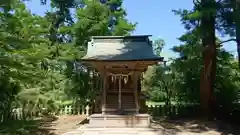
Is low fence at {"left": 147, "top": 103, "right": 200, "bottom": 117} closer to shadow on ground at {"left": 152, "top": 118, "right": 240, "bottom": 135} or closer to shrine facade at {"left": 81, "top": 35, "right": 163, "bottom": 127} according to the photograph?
shrine facade at {"left": 81, "top": 35, "right": 163, "bottom": 127}

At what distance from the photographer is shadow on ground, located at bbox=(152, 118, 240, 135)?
1223cm

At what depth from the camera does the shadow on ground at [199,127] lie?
12227 mm

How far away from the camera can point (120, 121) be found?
12805 mm

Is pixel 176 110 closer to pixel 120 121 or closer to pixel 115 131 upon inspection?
pixel 120 121

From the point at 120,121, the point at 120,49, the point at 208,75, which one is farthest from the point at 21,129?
the point at 208,75

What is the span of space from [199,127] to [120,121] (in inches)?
140

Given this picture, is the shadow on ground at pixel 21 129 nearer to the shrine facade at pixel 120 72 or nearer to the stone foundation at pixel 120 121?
the stone foundation at pixel 120 121

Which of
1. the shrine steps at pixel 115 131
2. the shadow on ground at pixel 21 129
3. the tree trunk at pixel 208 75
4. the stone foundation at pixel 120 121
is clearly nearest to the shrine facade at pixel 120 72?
the stone foundation at pixel 120 121

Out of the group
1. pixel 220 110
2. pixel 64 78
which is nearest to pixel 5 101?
pixel 64 78

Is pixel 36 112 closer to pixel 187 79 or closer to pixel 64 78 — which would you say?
pixel 64 78

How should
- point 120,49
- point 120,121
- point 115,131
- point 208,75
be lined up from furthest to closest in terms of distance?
point 120,49 → point 208,75 → point 120,121 → point 115,131

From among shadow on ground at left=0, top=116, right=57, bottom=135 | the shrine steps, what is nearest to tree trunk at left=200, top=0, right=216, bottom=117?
the shrine steps

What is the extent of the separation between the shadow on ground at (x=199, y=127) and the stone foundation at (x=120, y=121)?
0.59 m

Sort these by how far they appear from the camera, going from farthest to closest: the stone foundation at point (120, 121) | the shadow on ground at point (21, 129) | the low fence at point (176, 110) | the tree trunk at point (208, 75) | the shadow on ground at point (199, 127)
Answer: the low fence at point (176, 110) → the tree trunk at point (208, 75) → the stone foundation at point (120, 121) → the shadow on ground at point (199, 127) → the shadow on ground at point (21, 129)
